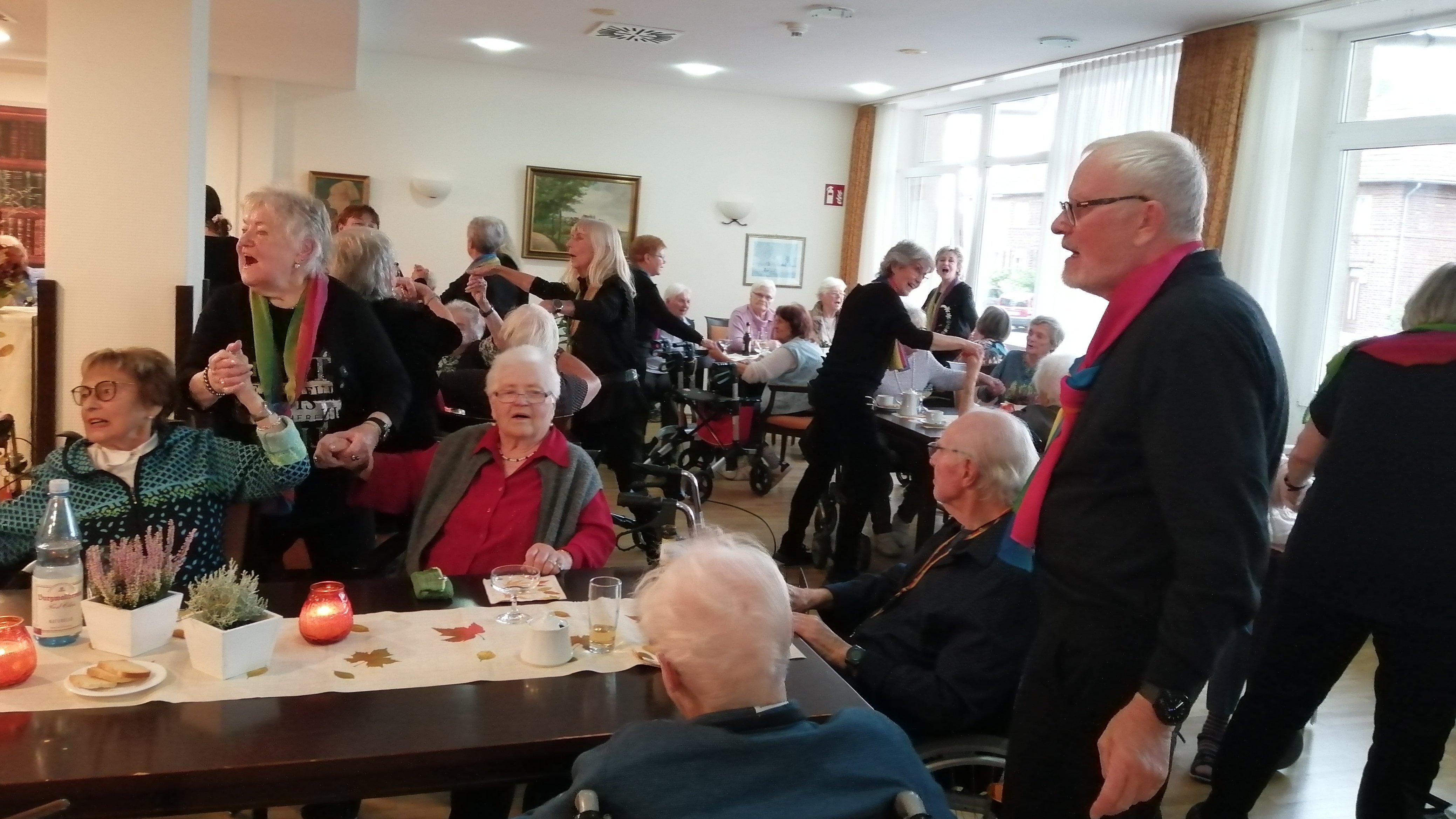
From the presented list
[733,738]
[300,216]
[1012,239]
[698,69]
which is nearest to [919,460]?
[300,216]

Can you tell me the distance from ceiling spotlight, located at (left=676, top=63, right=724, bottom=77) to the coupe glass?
641cm

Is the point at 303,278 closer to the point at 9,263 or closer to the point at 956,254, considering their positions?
the point at 9,263

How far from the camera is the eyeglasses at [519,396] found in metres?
2.48

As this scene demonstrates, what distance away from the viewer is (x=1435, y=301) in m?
2.21

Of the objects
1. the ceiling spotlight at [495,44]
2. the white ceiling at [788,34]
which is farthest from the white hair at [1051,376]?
the ceiling spotlight at [495,44]

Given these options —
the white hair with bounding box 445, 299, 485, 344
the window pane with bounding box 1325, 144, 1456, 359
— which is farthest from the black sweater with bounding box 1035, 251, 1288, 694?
the window pane with bounding box 1325, 144, 1456, 359

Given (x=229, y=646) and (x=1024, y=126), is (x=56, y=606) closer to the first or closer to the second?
(x=229, y=646)

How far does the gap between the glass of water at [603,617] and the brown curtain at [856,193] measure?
8186mm

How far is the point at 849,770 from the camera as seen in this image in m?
1.21

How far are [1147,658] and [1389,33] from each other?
541cm

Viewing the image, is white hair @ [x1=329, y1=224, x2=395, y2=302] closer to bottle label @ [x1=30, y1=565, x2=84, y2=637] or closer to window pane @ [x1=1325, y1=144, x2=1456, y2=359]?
bottle label @ [x1=30, y1=565, x2=84, y2=637]

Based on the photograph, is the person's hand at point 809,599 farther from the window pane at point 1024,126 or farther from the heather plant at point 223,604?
the window pane at point 1024,126

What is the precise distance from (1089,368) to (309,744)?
121 centimetres

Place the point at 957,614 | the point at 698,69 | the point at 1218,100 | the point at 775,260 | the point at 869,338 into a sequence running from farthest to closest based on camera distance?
1. the point at 775,260
2. the point at 698,69
3. the point at 1218,100
4. the point at 869,338
5. the point at 957,614
